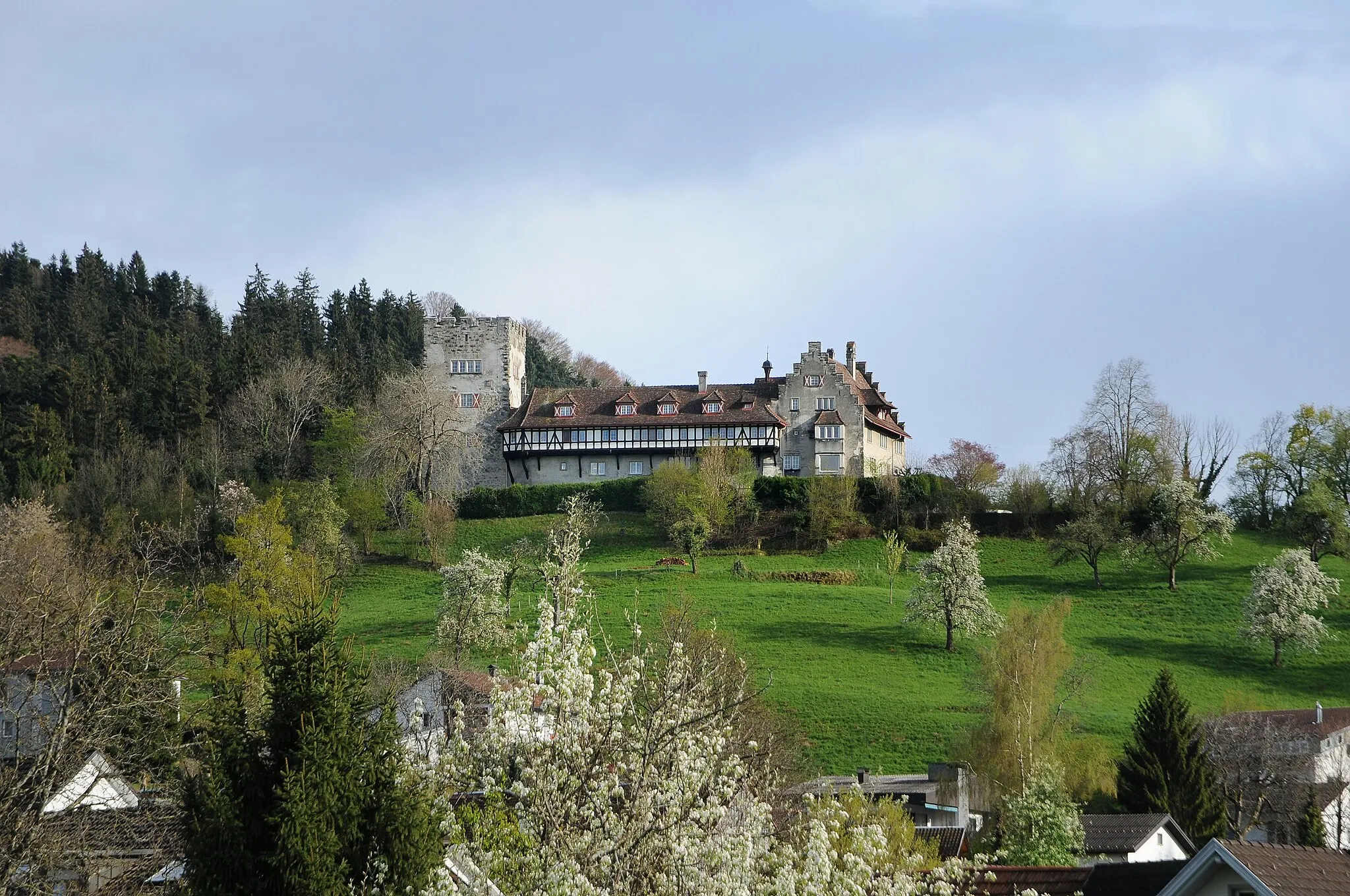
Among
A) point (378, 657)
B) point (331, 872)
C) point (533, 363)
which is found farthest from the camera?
point (533, 363)

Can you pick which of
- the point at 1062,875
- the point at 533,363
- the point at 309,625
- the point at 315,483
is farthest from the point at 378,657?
the point at 533,363

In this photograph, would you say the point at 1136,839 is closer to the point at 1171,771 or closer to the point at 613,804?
the point at 1171,771

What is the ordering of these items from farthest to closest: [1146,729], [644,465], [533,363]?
[533,363], [644,465], [1146,729]

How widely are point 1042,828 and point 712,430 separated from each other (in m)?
52.6

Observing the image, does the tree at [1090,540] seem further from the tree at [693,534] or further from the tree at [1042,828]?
the tree at [1042,828]

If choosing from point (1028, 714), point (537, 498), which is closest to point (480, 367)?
point (537, 498)

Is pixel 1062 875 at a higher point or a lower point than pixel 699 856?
lower

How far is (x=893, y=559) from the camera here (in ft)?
211

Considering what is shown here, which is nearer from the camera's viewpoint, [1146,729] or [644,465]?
[1146,729]

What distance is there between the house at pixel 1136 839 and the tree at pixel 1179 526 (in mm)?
34598

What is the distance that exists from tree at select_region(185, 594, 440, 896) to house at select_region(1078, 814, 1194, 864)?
1884cm

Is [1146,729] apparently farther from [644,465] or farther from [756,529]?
[644,465]

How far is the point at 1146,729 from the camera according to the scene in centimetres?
3853

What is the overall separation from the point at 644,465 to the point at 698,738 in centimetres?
6703
